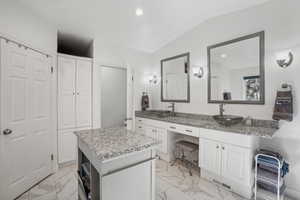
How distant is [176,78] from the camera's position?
3664 millimetres

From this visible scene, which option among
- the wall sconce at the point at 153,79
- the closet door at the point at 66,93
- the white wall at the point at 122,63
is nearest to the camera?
the closet door at the point at 66,93

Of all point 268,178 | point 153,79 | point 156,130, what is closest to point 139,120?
point 156,130

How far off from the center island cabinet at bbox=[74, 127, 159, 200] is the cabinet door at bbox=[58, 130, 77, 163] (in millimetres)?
1739

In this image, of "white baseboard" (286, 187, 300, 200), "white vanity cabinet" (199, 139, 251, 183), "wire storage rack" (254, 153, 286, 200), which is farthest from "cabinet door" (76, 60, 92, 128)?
"white baseboard" (286, 187, 300, 200)

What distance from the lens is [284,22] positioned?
2.05 meters

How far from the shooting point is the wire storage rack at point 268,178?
5.99 ft

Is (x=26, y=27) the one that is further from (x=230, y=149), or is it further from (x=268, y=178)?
(x=268, y=178)

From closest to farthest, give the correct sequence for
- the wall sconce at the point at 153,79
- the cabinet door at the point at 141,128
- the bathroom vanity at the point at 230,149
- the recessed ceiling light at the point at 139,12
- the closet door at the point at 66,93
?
1. the bathroom vanity at the point at 230,149
2. the recessed ceiling light at the point at 139,12
3. the closet door at the point at 66,93
4. the cabinet door at the point at 141,128
5. the wall sconce at the point at 153,79

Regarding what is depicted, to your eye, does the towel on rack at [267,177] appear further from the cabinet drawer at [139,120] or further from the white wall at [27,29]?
the white wall at [27,29]

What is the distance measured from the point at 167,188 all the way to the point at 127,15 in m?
3.04

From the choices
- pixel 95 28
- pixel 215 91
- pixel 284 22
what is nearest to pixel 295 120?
pixel 215 91

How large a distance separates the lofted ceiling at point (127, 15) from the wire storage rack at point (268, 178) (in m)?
2.35

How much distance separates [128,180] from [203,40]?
117 inches

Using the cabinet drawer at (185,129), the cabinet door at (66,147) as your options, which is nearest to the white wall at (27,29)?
the cabinet door at (66,147)
